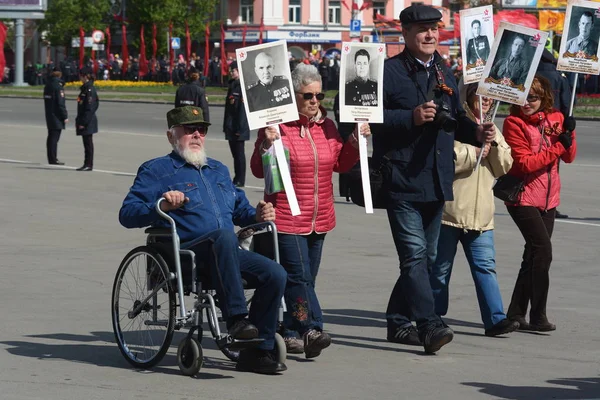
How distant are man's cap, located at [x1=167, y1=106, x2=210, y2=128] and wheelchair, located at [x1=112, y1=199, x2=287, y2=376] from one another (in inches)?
20.4

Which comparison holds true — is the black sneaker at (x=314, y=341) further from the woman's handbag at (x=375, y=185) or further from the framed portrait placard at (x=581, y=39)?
the framed portrait placard at (x=581, y=39)

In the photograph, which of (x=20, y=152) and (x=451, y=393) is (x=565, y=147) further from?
(x=20, y=152)

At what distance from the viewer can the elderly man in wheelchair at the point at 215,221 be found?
22.8 ft

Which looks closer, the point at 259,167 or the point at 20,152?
the point at 259,167

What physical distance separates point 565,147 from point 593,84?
4070 cm

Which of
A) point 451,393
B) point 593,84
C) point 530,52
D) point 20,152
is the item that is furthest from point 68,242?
point 593,84

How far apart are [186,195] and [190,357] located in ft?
2.74

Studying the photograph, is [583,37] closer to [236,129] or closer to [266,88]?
[266,88]

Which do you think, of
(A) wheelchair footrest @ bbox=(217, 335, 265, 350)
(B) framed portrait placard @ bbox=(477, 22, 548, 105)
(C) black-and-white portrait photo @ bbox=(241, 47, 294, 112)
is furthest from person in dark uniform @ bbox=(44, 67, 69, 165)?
(A) wheelchair footrest @ bbox=(217, 335, 265, 350)

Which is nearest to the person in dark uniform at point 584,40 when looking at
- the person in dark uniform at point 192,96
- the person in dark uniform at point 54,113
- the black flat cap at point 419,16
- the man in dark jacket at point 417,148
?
the man in dark jacket at point 417,148

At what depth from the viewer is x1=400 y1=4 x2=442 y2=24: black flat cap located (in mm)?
7758

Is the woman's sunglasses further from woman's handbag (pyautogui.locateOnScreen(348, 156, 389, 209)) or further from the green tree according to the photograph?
the green tree

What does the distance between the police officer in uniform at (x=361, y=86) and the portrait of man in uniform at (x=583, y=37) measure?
9.04 ft

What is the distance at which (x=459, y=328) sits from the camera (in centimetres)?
880
